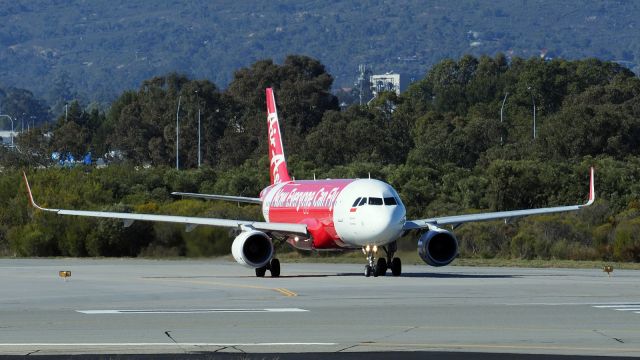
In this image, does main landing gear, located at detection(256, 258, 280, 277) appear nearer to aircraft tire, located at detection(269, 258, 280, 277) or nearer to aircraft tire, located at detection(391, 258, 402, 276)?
aircraft tire, located at detection(269, 258, 280, 277)

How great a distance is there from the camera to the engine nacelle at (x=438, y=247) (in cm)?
4166

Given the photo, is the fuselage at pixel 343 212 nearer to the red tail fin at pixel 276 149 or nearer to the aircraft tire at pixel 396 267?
the aircraft tire at pixel 396 267

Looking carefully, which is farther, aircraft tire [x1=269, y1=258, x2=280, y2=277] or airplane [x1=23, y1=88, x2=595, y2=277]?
aircraft tire [x1=269, y1=258, x2=280, y2=277]

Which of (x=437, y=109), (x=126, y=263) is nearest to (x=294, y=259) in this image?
(x=126, y=263)

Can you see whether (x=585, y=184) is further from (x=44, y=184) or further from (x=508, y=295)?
(x=508, y=295)

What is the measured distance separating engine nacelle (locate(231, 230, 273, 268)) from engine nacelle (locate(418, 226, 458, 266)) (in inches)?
184

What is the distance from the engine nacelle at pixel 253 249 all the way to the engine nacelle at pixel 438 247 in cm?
467

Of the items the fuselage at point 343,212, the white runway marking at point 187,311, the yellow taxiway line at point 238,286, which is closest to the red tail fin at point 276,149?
the fuselage at point 343,212

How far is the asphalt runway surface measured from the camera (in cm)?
2095

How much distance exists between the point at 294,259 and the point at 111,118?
400 ft

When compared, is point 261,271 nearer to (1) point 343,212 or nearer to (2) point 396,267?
(1) point 343,212

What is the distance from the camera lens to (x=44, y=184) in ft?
247

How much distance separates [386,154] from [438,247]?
72990 millimetres

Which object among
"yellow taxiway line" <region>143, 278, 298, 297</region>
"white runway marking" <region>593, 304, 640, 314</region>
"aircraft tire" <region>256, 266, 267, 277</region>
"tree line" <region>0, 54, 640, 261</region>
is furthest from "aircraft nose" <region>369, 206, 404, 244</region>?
"tree line" <region>0, 54, 640, 261</region>
